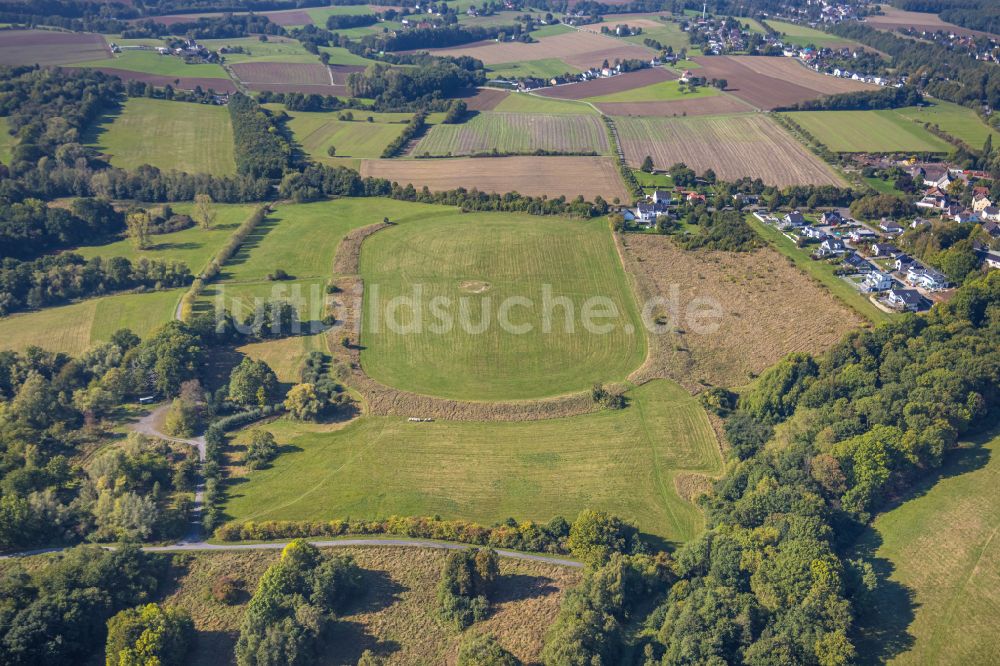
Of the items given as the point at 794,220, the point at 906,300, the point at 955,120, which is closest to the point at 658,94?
the point at 955,120

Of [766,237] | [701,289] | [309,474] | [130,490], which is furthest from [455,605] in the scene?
[766,237]

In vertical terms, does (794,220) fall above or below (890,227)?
above

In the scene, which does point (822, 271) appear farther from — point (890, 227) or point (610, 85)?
point (610, 85)

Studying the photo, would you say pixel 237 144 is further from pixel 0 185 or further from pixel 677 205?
pixel 677 205

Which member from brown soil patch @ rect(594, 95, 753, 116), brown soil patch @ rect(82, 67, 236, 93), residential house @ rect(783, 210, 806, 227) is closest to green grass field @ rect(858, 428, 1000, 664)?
residential house @ rect(783, 210, 806, 227)

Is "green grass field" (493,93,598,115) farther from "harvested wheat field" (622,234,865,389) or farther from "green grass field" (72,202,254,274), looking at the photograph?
"green grass field" (72,202,254,274)

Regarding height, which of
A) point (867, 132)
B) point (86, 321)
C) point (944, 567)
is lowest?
point (944, 567)
